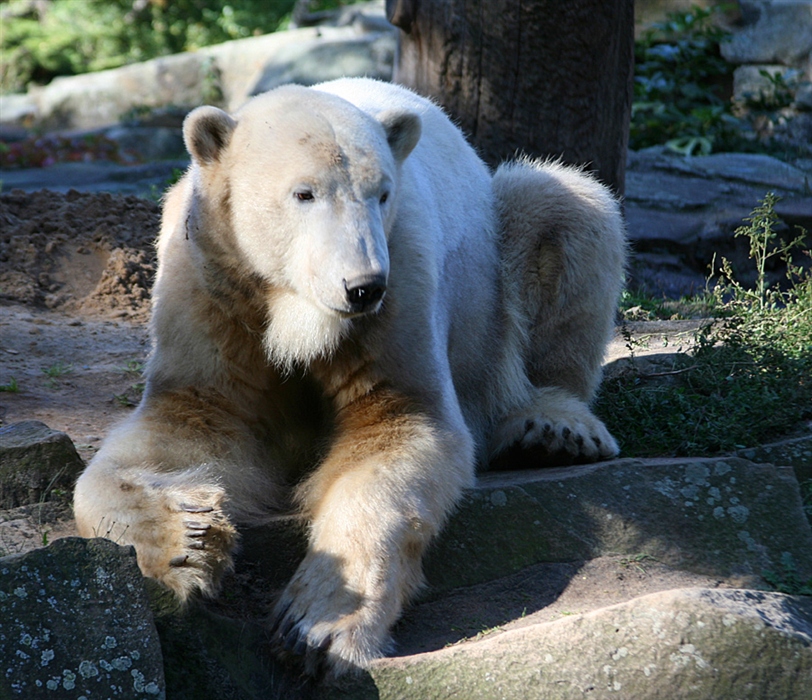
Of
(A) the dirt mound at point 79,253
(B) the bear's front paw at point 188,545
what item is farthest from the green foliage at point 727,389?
(A) the dirt mound at point 79,253

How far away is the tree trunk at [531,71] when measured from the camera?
5434 millimetres

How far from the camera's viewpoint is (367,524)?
116 inches

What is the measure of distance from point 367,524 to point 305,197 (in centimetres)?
99

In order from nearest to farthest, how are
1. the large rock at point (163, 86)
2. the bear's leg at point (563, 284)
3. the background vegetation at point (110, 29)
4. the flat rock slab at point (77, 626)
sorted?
the flat rock slab at point (77, 626), the bear's leg at point (563, 284), the large rock at point (163, 86), the background vegetation at point (110, 29)

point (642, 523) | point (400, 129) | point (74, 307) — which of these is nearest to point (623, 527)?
point (642, 523)

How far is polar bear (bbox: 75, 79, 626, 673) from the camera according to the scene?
286 cm

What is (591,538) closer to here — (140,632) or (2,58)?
(140,632)

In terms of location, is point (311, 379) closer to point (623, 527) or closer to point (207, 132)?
point (207, 132)

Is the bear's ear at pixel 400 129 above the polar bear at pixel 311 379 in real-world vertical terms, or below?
above

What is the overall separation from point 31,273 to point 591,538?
4.47 m

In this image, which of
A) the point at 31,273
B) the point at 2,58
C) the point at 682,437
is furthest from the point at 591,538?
the point at 2,58

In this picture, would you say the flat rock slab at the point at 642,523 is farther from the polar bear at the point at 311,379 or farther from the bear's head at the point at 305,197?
the bear's head at the point at 305,197

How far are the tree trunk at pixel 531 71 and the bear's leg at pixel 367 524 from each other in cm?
269

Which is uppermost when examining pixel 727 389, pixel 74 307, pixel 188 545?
pixel 188 545
